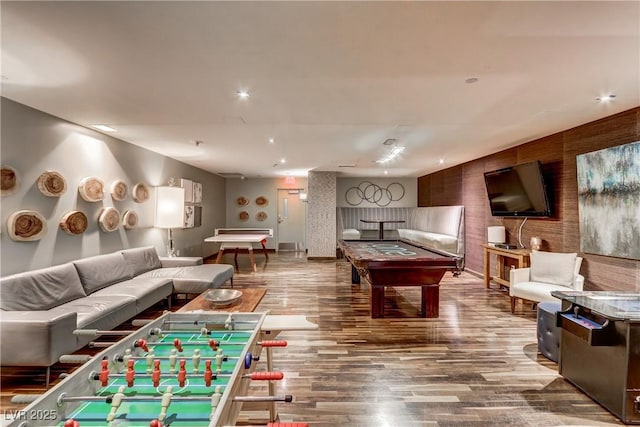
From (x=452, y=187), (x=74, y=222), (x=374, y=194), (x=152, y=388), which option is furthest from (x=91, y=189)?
(x=374, y=194)

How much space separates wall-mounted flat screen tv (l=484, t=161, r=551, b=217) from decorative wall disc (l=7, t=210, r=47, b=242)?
244 inches

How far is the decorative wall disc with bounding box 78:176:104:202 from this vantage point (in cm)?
384

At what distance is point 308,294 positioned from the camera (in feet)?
16.6

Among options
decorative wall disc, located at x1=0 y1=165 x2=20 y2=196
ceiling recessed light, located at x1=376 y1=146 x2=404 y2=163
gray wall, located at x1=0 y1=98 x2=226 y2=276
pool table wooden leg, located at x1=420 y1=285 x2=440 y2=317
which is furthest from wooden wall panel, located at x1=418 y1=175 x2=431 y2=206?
decorative wall disc, located at x1=0 y1=165 x2=20 y2=196

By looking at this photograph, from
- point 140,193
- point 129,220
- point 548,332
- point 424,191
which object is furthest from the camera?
point 424,191

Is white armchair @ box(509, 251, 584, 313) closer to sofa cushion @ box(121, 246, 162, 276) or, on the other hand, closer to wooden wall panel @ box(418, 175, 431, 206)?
wooden wall panel @ box(418, 175, 431, 206)

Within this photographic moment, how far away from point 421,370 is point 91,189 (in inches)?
171

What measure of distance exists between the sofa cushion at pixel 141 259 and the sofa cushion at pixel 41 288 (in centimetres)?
97

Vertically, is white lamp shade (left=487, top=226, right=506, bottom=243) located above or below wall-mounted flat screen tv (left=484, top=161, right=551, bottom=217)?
→ below

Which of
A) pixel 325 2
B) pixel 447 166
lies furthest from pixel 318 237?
pixel 325 2

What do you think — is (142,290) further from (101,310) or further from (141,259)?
(141,259)

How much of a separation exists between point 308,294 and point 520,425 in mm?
3408

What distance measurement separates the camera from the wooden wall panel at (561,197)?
10.9 ft

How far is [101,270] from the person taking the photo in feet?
12.5
